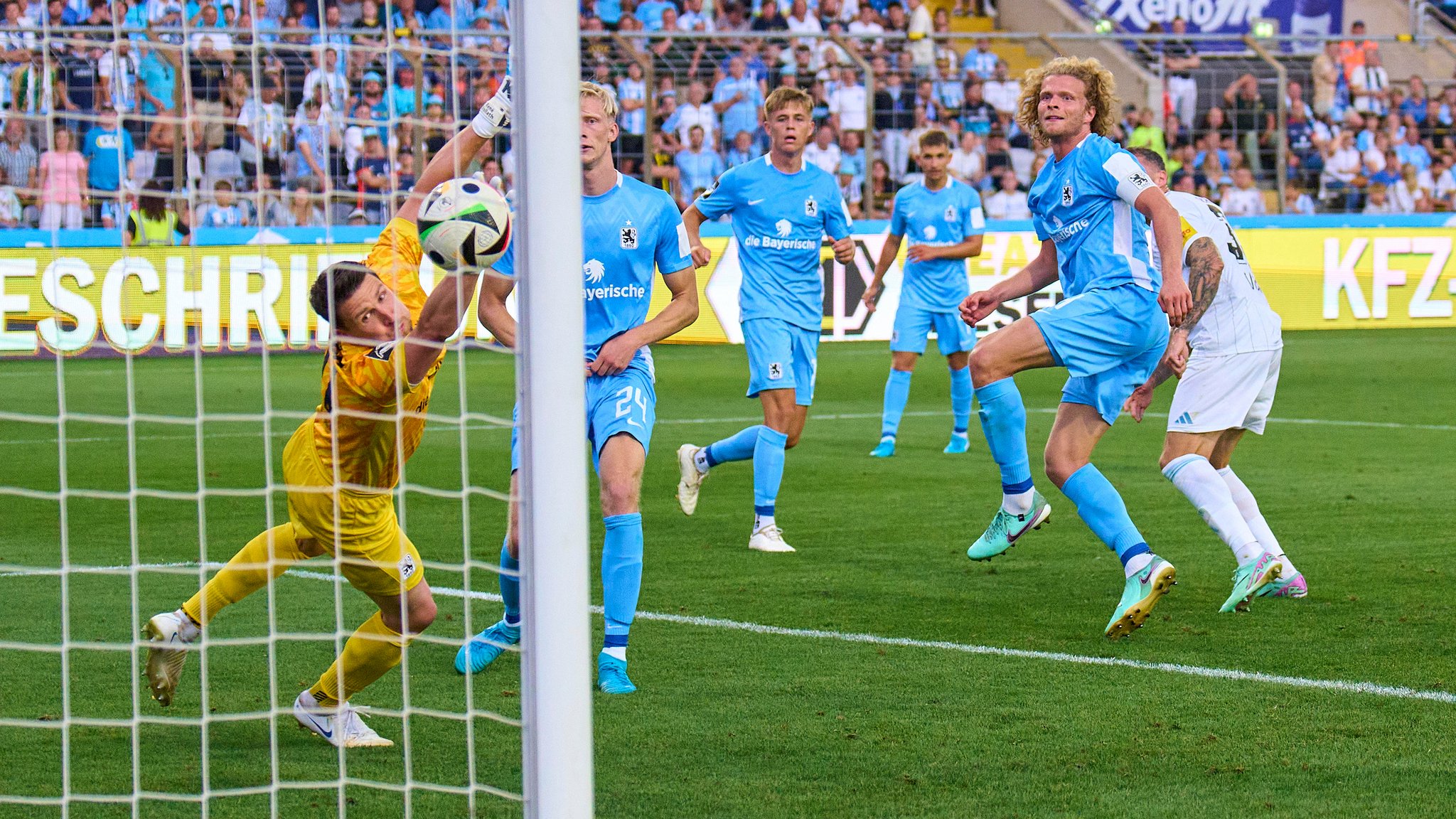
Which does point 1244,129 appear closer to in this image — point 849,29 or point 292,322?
point 849,29

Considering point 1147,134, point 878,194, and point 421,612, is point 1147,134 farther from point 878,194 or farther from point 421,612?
point 421,612

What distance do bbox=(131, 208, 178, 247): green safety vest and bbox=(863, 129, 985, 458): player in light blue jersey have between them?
4.77 m

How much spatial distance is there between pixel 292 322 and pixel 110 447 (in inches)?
209

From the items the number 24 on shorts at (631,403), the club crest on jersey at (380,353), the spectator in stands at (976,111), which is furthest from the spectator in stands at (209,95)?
the spectator in stands at (976,111)

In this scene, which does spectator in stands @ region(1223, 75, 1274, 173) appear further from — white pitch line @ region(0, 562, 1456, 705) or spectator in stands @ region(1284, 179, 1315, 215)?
white pitch line @ region(0, 562, 1456, 705)

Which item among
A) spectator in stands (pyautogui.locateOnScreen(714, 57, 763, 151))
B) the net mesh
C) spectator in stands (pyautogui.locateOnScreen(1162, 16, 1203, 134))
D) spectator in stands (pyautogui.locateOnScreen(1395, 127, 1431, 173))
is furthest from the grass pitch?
spectator in stands (pyautogui.locateOnScreen(1395, 127, 1431, 173))

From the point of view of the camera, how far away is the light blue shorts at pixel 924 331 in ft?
38.7

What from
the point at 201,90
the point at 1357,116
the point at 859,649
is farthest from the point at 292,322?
the point at 1357,116

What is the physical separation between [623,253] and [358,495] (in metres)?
1.46

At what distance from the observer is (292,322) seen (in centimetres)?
1659

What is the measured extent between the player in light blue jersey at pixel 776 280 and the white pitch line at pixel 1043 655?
5.20 feet

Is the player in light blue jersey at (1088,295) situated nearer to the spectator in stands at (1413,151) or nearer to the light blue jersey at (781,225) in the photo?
the light blue jersey at (781,225)

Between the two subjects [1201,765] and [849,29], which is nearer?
[1201,765]

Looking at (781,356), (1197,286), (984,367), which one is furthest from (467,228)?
(781,356)
